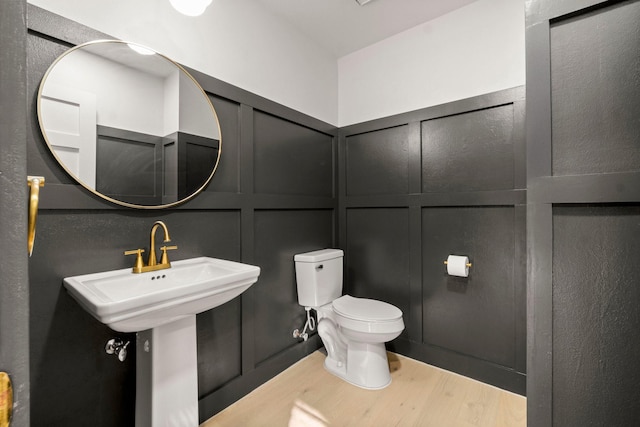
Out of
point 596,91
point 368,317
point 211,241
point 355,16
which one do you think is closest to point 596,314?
point 596,91

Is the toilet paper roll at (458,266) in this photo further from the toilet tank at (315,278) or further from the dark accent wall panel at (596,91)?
the dark accent wall panel at (596,91)

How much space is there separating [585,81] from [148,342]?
1.87m

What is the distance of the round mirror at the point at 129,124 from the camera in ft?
3.84

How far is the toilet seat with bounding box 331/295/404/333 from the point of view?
69.6 inches

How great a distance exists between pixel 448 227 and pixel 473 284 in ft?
1.38

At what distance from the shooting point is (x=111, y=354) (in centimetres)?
128

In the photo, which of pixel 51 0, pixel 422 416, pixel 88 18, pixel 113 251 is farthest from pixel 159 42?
pixel 422 416

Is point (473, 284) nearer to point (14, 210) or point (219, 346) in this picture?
point (219, 346)

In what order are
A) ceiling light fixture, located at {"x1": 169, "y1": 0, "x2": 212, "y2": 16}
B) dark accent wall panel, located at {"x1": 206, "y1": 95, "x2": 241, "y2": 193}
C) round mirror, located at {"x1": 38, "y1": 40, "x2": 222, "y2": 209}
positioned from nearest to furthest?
1. round mirror, located at {"x1": 38, "y1": 40, "x2": 222, "y2": 209}
2. ceiling light fixture, located at {"x1": 169, "y1": 0, "x2": 212, "y2": 16}
3. dark accent wall panel, located at {"x1": 206, "y1": 95, "x2": 241, "y2": 193}

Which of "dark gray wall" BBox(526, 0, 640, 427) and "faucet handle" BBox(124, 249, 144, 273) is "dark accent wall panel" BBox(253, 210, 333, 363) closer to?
"faucet handle" BBox(124, 249, 144, 273)

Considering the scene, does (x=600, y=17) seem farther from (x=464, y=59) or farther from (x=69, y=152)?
(x=69, y=152)

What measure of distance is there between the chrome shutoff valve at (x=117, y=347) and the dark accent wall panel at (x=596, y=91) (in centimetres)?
182

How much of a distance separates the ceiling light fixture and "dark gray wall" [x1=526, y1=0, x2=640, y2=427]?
5.15 feet

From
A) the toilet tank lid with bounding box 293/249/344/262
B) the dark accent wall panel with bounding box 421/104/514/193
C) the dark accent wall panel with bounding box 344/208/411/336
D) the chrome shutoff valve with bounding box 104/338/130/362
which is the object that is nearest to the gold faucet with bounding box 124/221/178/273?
the chrome shutoff valve with bounding box 104/338/130/362
